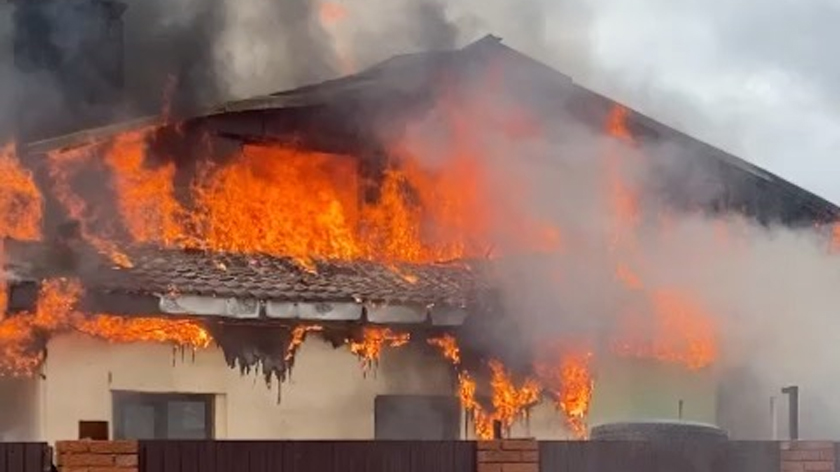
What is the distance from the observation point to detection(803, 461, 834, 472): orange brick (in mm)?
9062

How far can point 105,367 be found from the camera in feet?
32.8

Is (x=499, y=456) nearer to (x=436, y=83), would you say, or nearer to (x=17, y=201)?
(x=17, y=201)

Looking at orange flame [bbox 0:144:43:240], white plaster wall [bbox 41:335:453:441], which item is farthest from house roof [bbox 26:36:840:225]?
white plaster wall [bbox 41:335:453:441]

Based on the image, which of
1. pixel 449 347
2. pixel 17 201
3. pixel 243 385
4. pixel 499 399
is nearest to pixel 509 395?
pixel 499 399

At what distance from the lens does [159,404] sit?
34.2 ft

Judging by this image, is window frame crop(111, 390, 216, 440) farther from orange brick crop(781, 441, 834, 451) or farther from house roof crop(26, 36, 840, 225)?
orange brick crop(781, 441, 834, 451)

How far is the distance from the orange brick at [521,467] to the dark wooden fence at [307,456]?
0.21m

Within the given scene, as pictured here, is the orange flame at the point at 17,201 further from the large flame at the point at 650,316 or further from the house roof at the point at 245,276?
the large flame at the point at 650,316

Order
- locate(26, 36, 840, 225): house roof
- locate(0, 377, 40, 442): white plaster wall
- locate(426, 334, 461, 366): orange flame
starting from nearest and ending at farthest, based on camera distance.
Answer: locate(0, 377, 40, 442): white plaster wall → locate(426, 334, 461, 366): orange flame → locate(26, 36, 840, 225): house roof

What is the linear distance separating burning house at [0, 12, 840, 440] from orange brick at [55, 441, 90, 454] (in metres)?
2.09

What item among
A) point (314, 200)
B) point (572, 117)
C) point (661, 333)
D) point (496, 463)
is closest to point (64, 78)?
point (314, 200)

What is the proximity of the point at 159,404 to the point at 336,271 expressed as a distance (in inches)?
69.5

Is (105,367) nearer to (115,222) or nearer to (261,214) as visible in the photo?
(115,222)

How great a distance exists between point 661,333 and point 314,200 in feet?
11.5
